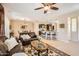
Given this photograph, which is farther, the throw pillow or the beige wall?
the throw pillow

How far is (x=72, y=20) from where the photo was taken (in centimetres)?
284

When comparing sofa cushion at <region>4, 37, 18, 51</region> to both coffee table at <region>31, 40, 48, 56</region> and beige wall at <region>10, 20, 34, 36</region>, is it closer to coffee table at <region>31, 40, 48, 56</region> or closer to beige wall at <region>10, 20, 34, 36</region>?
beige wall at <region>10, 20, 34, 36</region>

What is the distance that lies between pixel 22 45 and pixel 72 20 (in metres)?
1.17

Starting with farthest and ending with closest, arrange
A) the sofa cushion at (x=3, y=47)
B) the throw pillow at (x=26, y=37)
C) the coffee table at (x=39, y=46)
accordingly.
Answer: the throw pillow at (x=26, y=37) < the coffee table at (x=39, y=46) < the sofa cushion at (x=3, y=47)

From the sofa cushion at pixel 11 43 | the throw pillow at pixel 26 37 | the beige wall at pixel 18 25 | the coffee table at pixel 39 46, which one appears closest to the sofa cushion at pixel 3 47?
the sofa cushion at pixel 11 43

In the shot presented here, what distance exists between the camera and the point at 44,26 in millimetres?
2953

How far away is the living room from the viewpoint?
9.34ft

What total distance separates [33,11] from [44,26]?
387 millimetres

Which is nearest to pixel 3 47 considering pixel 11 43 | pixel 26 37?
pixel 11 43

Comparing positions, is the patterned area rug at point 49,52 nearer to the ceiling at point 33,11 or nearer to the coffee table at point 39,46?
the coffee table at point 39,46

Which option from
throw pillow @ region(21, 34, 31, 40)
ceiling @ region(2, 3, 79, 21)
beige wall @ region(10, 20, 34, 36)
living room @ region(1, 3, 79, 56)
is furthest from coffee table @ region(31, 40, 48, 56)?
ceiling @ region(2, 3, 79, 21)

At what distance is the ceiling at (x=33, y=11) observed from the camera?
282cm

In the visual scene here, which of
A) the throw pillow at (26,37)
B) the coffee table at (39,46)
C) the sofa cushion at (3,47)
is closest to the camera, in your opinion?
the sofa cushion at (3,47)

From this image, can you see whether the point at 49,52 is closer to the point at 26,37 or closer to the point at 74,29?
the point at 26,37
